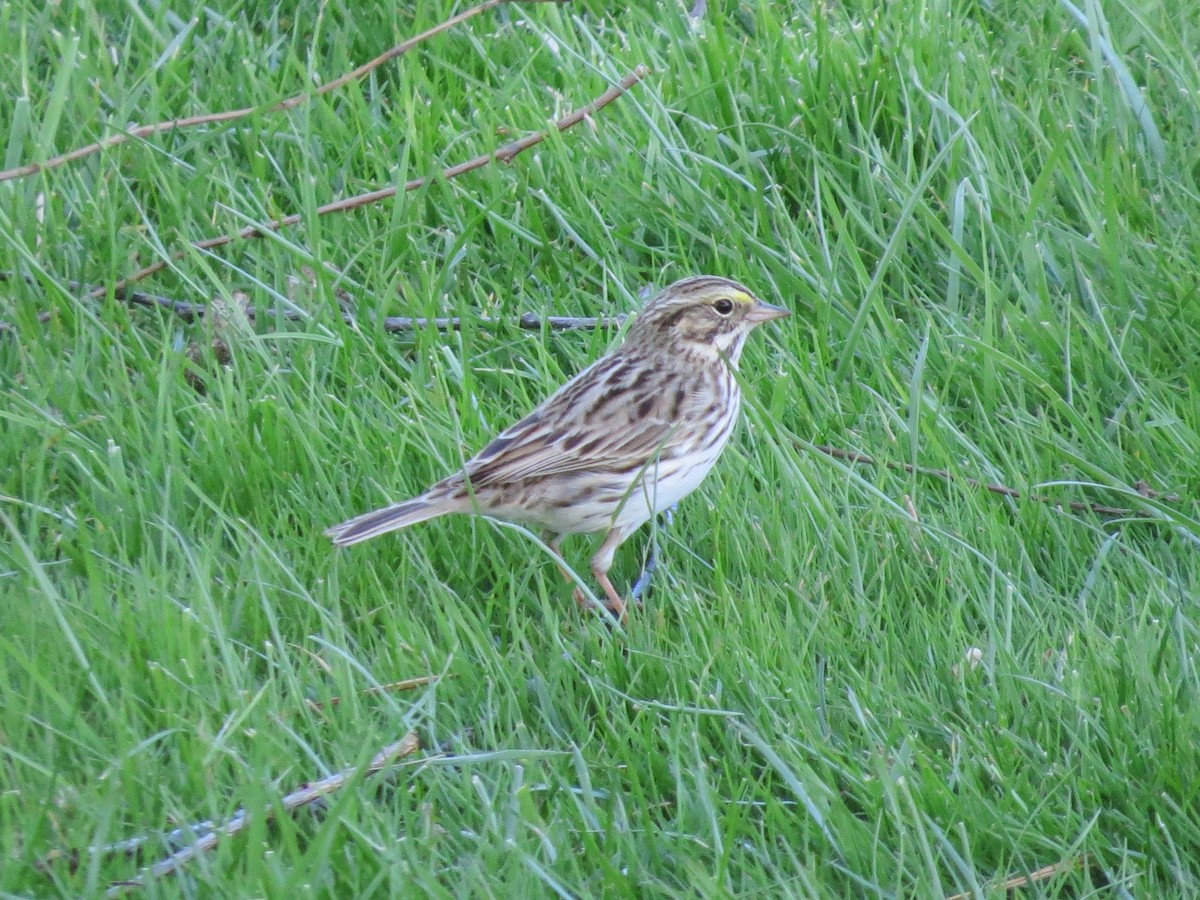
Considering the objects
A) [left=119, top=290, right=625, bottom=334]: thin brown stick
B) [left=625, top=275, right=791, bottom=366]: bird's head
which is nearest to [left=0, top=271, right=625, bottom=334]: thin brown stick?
[left=119, top=290, right=625, bottom=334]: thin brown stick

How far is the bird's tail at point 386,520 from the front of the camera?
5090mm

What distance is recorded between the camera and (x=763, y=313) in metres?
6.06

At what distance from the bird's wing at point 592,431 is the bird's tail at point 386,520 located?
0.16 metres

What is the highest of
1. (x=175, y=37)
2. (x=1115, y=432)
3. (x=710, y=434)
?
(x=175, y=37)

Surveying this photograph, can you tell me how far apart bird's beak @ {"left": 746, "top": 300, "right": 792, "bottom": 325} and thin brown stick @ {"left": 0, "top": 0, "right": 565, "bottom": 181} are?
75.6 inches

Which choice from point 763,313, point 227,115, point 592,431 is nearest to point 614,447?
point 592,431

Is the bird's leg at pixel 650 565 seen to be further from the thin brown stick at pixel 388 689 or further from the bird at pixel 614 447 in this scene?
the thin brown stick at pixel 388 689

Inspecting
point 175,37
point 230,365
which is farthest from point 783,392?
point 175,37

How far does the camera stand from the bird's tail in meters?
5.09

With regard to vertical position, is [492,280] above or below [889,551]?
above

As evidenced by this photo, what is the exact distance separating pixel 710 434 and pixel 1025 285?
5.44 ft

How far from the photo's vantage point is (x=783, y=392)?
235 inches

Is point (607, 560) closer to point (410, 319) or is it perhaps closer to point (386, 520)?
point (386, 520)

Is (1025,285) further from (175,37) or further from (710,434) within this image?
(175,37)
